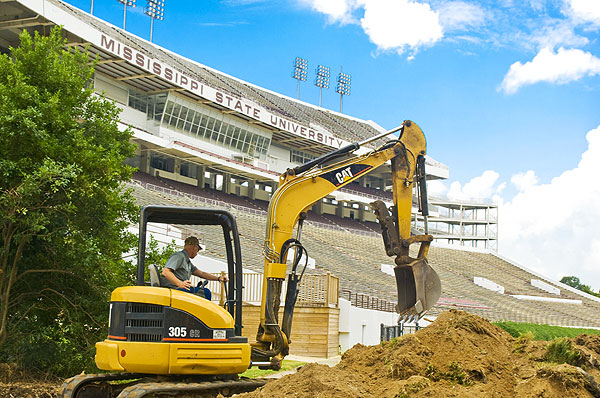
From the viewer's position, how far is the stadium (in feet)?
82.0

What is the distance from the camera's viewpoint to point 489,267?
5562cm

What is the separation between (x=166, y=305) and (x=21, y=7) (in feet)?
99.8

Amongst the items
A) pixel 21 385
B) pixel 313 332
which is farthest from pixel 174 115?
pixel 21 385

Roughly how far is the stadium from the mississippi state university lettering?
0.10 metres

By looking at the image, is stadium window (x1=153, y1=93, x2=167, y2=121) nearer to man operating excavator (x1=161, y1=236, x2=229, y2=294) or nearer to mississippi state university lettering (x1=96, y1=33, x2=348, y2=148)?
mississippi state university lettering (x1=96, y1=33, x2=348, y2=148)

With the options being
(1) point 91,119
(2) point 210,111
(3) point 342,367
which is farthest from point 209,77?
(3) point 342,367

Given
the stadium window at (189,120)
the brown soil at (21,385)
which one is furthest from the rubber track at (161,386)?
the stadium window at (189,120)

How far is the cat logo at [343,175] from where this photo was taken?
1134 cm

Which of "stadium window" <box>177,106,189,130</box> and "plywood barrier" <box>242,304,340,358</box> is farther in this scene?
"stadium window" <box>177,106,189,130</box>

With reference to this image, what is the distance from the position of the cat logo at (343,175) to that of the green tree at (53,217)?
4.48 m

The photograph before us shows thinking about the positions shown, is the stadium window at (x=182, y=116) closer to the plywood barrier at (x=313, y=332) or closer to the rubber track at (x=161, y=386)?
the plywood barrier at (x=313, y=332)

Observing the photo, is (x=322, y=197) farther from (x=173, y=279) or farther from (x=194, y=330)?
(x=194, y=330)

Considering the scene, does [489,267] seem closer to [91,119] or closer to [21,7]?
[21,7]

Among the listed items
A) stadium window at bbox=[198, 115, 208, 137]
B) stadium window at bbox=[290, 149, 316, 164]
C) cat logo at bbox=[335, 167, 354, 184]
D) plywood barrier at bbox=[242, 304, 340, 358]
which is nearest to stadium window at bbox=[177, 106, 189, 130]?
stadium window at bbox=[198, 115, 208, 137]
